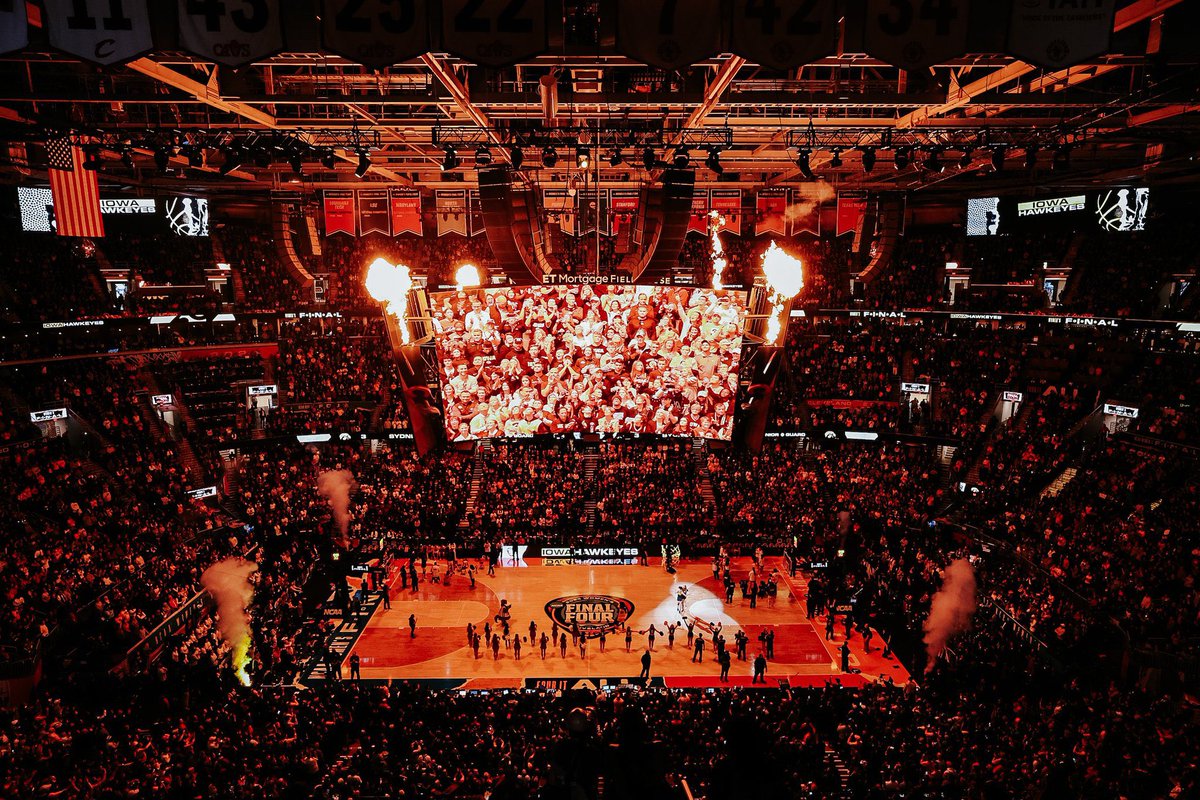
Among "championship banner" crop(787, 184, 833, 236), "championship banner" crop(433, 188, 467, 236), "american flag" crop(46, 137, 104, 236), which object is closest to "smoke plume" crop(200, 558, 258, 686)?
"american flag" crop(46, 137, 104, 236)

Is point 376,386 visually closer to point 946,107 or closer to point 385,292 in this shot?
point 385,292

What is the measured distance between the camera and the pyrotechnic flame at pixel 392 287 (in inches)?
739

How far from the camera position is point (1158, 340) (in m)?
26.1

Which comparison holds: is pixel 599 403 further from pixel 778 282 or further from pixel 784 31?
pixel 784 31

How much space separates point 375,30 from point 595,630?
1716 centimetres

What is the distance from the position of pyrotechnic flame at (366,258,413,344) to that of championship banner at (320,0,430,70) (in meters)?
11.3

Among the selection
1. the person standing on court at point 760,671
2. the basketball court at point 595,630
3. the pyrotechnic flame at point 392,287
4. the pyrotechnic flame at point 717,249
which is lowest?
the basketball court at point 595,630

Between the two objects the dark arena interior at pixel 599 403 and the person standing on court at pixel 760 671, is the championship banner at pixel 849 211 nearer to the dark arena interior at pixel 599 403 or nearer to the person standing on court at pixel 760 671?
the dark arena interior at pixel 599 403

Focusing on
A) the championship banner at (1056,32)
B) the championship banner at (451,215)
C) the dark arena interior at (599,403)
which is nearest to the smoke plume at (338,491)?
the dark arena interior at (599,403)

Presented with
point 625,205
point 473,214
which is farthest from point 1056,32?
point 625,205

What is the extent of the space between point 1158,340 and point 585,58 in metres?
25.0

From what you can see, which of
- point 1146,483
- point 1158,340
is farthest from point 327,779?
→ point 1158,340

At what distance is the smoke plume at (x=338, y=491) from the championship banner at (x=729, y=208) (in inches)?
657

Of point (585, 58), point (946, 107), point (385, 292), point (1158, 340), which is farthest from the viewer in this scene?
point (1158, 340)
